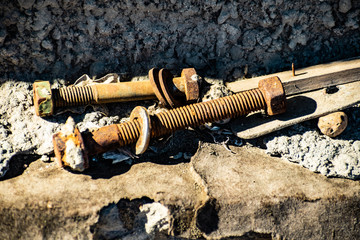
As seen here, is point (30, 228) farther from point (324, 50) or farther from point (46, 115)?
point (324, 50)

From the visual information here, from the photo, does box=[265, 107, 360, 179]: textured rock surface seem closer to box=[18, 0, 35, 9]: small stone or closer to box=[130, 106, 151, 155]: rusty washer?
box=[130, 106, 151, 155]: rusty washer

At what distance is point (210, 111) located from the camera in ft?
10.8

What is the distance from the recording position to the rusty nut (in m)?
3.23

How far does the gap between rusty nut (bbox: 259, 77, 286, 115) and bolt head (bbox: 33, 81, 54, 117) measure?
1919mm

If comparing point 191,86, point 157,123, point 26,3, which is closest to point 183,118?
point 157,123

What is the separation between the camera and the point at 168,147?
3422 millimetres

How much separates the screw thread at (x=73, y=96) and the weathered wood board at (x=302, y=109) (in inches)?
55.0

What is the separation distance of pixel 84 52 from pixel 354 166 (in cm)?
275

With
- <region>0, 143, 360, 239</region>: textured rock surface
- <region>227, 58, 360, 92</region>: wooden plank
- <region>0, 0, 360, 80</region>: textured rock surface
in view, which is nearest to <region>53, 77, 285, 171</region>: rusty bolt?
<region>0, 143, 360, 239</region>: textured rock surface

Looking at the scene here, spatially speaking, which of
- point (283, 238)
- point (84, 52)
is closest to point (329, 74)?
point (283, 238)

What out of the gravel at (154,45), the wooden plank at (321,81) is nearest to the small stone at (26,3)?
the gravel at (154,45)

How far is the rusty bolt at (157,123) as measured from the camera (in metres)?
2.96

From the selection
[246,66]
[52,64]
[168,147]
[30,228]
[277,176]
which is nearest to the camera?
[30,228]

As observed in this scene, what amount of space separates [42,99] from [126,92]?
0.76 metres
